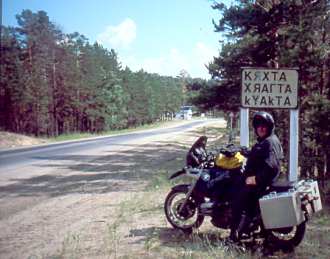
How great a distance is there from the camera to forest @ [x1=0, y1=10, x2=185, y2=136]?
53.6 feet

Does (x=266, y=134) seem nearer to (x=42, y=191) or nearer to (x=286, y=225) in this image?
(x=286, y=225)

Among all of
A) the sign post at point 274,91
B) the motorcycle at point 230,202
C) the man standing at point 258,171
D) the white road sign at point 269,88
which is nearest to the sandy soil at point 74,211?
the motorcycle at point 230,202

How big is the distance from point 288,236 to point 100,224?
322cm

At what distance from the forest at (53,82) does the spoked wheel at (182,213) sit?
451cm

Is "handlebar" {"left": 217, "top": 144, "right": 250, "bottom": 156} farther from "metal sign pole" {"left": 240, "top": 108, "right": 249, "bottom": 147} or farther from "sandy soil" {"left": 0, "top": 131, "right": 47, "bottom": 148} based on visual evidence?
"sandy soil" {"left": 0, "top": 131, "right": 47, "bottom": 148}

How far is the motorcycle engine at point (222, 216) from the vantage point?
5.79 metres

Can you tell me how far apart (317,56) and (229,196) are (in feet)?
21.6

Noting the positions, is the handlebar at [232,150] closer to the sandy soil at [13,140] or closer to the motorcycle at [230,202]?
the motorcycle at [230,202]

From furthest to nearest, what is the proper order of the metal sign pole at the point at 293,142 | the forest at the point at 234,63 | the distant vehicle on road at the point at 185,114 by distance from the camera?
the distant vehicle on road at the point at 185,114 → the forest at the point at 234,63 → the metal sign pole at the point at 293,142

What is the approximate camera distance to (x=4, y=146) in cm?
2853

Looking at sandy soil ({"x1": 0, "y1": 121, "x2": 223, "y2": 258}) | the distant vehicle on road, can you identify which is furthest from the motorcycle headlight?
the distant vehicle on road

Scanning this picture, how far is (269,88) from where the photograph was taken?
281 inches

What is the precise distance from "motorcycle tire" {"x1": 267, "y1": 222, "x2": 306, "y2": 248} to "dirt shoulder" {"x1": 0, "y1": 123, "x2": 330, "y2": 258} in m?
0.17

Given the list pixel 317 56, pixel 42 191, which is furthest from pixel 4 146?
pixel 317 56
